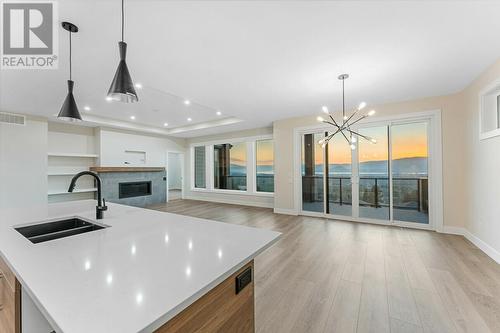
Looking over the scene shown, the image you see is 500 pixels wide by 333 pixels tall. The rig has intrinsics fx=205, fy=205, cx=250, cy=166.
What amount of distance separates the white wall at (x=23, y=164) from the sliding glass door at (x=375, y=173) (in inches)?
272

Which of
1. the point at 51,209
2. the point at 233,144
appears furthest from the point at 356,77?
the point at 233,144

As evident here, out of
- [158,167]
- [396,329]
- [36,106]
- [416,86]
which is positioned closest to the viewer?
[396,329]

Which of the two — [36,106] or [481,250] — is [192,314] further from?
[36,106]

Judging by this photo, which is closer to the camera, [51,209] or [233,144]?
[51,209]

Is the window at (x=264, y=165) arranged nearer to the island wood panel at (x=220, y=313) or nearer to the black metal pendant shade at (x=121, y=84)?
the black metal pendant shade at (x=121, y=84)

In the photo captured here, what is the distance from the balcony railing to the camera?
15.6ft

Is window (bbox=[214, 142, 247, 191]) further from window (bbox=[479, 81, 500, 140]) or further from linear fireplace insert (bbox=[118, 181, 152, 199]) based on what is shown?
window (bbox=[479, 81, 500, 140])

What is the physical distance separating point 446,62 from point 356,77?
1110 millimetres

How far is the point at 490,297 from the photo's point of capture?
2.08m

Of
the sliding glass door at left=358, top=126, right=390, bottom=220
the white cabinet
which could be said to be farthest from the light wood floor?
the white cabinet

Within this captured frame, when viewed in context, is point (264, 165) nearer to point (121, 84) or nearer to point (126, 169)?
point (126, 169)

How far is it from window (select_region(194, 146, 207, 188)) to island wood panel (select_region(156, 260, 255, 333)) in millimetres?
7788

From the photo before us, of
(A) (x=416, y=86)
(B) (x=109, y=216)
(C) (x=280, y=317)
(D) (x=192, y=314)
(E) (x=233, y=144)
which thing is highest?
(A) (x=416, y=86)

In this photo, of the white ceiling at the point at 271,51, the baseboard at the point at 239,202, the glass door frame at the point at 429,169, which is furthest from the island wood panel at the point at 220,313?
the baseboard at the point at 239,202
